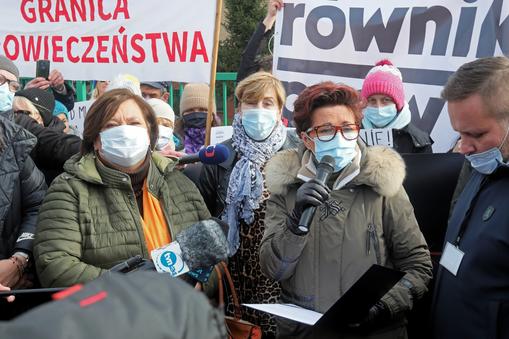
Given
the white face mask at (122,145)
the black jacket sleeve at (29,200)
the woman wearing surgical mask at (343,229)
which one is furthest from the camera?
the black jacket sleeve at (29,200)

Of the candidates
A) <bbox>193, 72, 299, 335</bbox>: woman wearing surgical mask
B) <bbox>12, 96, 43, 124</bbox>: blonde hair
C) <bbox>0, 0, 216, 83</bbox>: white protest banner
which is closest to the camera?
<bbox>193, 72, 299, 335</bbox>: woman wearing surgical mask

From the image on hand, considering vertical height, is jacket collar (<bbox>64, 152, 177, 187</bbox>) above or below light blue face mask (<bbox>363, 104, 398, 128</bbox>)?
below

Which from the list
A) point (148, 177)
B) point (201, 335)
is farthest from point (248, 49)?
point (201, 335)

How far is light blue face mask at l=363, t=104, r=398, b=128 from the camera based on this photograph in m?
4.02

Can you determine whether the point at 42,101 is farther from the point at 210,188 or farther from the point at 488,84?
the point at 488,84

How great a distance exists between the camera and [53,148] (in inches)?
148

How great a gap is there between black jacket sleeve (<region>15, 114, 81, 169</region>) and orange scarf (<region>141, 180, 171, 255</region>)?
961 millimetres

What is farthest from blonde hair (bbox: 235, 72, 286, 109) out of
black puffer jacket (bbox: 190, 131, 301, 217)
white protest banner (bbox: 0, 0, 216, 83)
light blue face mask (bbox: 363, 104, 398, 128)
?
white protest banner (bbox: 0, 0, 216, 83)

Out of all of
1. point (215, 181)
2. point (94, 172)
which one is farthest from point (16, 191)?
point (215, 181)

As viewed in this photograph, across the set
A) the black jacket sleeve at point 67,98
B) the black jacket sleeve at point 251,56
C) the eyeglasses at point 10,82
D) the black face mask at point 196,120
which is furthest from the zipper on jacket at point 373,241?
the black jacket sleeve at point 67,98

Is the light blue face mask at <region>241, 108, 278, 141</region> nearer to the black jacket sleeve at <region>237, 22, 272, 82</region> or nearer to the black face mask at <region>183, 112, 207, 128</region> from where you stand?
the black jacket sleeve at <region>237, 22, 272, 82</region>

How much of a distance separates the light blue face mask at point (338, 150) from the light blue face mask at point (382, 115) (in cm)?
135

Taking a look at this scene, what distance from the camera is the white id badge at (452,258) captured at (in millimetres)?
2360

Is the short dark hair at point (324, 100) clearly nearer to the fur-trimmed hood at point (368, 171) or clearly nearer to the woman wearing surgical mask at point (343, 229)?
the woman wearing surgical mask at point (343, 229)
